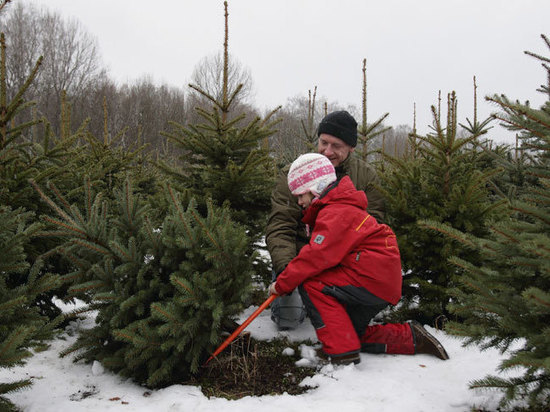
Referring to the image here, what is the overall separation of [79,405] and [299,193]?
6.63 ft

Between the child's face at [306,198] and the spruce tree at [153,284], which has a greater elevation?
the child's face at [306,198]

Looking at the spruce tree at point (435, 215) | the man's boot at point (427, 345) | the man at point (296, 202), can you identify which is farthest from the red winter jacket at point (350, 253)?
the spruce tree at point (435, 215)

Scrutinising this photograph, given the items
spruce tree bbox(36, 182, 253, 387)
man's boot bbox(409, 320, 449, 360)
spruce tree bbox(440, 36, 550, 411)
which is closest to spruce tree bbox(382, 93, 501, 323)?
man's boot bbox(409, 320, 449, 360)

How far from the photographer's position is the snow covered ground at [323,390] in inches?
91.6

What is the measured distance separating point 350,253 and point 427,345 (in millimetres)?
944

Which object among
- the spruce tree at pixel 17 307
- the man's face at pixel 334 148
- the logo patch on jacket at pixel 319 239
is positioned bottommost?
the spruce tree at pixel 17 307

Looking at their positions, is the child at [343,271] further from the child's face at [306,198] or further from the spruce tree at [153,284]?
the spruce tree at [153,284]

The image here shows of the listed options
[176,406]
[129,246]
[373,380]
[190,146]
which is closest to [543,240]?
[373,380]

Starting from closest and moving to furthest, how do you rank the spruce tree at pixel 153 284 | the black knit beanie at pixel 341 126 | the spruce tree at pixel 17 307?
the spruce tree at pixel 17 307 → the spruce tree at pixel 153 284 → the black knit beanie at pixel 341 126

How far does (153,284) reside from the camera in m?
2.69

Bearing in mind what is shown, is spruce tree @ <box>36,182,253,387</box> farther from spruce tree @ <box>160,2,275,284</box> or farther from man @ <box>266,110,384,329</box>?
spruce tree @ <box>160,2,275,284</box>

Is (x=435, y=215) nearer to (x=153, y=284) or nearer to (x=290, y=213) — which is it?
(x=290, y=213)

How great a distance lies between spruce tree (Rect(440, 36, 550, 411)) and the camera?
1.73m

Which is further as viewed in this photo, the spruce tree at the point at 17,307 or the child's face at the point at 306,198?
the child's face at the point at 306,198
